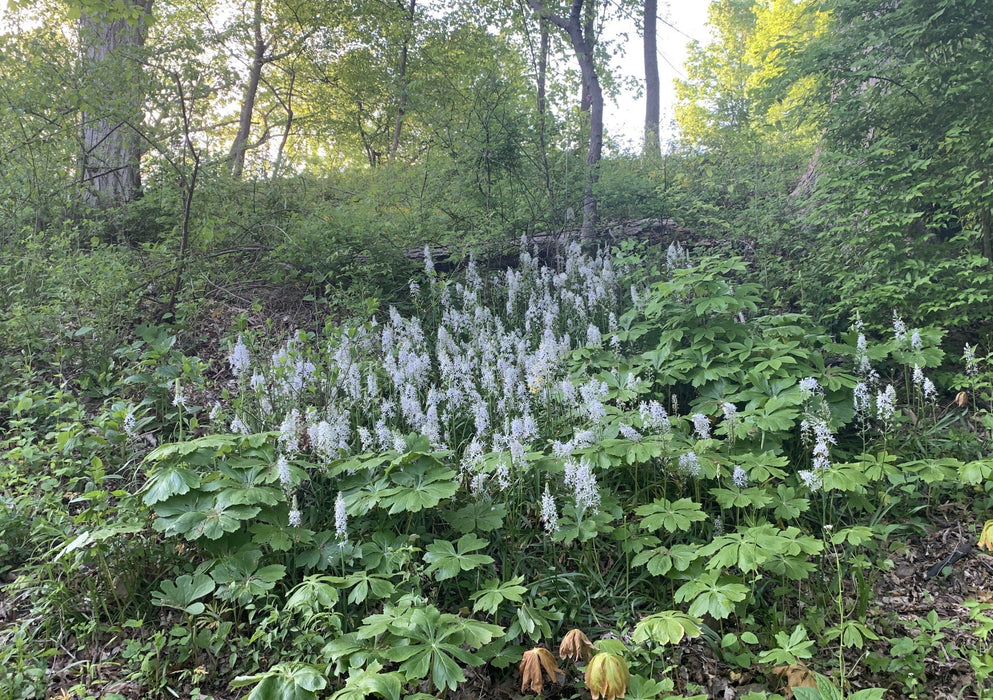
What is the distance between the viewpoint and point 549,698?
2.66 meters

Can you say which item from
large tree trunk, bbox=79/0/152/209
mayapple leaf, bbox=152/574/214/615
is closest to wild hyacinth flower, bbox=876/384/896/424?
mayapple leaf, bbox=152/574/214/615

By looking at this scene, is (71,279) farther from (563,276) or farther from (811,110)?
(811,110)

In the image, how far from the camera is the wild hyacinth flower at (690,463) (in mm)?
3264

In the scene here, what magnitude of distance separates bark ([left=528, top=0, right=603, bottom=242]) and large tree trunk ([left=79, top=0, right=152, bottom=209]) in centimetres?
516

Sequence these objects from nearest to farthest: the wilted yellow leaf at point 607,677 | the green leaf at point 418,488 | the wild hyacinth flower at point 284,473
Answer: the wilted yellow leaf at point 607,677 < the green leaf at point 418,488 < the wild hyacinth flower at point 284,473

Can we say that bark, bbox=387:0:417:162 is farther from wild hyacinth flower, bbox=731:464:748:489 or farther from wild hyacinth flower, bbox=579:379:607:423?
wild hyacinth flower, bbox=731:464:748:489

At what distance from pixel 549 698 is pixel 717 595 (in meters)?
0.86

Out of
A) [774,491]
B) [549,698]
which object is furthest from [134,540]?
[774,491]

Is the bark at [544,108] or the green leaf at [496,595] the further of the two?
the bark at [544,108]

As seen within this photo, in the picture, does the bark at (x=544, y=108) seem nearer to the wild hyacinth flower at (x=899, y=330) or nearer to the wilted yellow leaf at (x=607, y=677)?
the wild hyacinth flower at (x=899, y=330)

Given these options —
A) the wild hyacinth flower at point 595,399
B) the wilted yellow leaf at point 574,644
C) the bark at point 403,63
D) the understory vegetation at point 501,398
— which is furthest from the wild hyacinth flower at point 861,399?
the bark at point 403,63

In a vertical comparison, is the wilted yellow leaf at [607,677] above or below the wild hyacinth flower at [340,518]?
below

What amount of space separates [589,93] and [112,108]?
19.1ft

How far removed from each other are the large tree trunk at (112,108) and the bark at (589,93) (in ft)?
16.9
